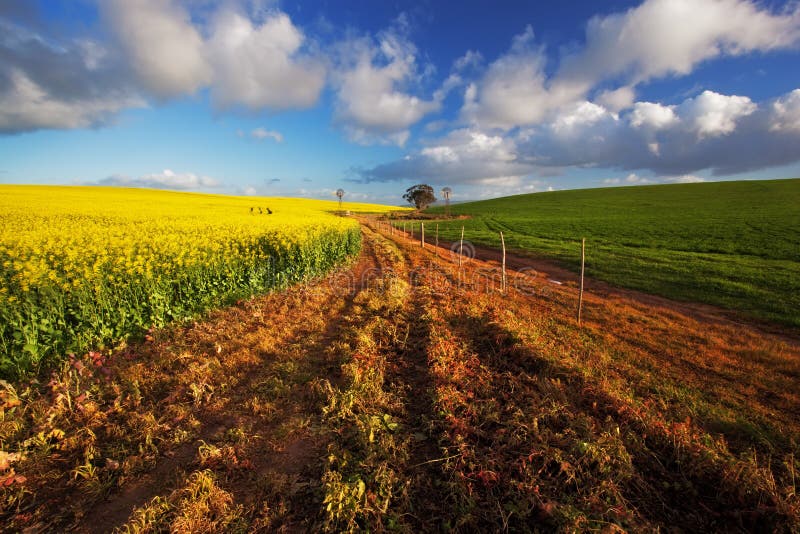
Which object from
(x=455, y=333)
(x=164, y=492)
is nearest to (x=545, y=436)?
(x=455, y=333)

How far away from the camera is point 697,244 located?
26.0 metres

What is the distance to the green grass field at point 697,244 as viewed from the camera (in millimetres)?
14711

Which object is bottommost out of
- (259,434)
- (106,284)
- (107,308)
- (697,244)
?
(259,434)

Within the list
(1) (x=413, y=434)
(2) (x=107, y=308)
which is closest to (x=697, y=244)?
(1) (x=413, y=434)

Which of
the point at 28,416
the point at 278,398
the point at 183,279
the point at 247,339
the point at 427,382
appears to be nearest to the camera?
the point at 28,416

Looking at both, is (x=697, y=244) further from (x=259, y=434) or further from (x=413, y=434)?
(x=259, y=434)

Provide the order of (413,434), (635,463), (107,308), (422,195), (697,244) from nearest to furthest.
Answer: (635,463), (413,434), (107,308), (697,244), (422,195)

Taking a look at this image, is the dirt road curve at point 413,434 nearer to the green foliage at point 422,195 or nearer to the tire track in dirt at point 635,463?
the tire track in dirt at point 635,463

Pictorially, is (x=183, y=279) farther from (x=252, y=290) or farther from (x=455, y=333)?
(x=455, y=333)

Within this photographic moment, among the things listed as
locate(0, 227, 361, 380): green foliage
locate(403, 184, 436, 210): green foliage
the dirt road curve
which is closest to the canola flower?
locate(0, 227, 361, 380): green foliage

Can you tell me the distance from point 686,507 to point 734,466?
78cm

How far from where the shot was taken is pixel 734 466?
3.61m

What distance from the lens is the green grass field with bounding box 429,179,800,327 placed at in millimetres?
14711

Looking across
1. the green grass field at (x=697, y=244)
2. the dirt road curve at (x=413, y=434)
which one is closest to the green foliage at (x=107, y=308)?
the dirt road curve at (x=413, y=434)
